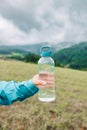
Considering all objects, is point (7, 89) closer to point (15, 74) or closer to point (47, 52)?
point (47, 52)

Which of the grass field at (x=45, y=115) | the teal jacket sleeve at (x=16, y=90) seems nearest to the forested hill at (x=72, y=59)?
the grass field at (x=45, y=115)

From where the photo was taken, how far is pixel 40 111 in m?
8.67

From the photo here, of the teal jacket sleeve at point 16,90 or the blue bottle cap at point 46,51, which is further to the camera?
the blue bottle cap at point 46,51

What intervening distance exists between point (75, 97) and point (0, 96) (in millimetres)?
6340

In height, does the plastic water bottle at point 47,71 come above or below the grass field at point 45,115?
above

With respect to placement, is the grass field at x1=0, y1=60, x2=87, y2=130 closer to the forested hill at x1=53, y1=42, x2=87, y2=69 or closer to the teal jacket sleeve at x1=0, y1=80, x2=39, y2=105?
the teal jacket sleeve at x1=0, y1=80, x2=39, y2=105

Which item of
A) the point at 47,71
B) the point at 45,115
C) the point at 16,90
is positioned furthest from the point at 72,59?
the point at 16,90

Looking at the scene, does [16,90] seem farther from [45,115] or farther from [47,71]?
[45,115]

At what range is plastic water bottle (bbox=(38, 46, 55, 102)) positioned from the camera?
15.0 ft

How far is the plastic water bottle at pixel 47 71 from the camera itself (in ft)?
15.0

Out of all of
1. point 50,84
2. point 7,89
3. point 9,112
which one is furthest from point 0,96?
point 9,112

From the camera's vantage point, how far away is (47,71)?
15.9 ft

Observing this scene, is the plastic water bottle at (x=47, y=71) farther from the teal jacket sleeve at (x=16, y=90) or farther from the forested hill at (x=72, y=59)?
the forested hill at (x=72, y=59)

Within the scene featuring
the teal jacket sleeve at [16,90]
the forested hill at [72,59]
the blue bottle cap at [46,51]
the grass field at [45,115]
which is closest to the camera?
the teal jacket sleeve at [16,90]
